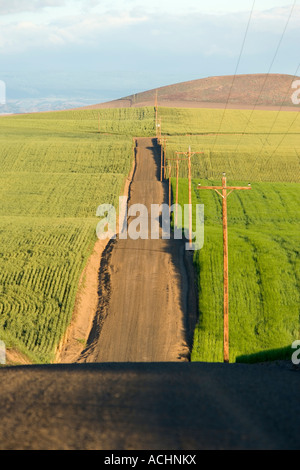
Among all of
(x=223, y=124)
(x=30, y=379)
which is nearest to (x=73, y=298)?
(x=30, y=379)

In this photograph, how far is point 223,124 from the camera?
13225 centimetres

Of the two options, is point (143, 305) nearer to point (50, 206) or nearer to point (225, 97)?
point (50, 206)

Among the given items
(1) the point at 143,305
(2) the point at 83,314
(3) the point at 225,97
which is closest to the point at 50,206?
(2) the point at 83,314

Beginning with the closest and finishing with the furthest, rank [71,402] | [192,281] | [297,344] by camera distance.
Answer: [71,402]
[297,344]
[192,281]

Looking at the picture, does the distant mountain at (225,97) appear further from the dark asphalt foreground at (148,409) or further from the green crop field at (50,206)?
the dark asphalt foreground at (148,409)

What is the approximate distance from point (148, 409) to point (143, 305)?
20.5 meters

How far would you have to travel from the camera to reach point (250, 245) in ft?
153

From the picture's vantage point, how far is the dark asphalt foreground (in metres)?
15.2

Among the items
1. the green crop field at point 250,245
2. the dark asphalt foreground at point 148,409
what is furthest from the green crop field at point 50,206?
the dark asphalt foreground at point 148,409

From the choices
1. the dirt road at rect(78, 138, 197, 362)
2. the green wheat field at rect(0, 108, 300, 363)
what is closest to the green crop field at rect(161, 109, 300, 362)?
the green wheat field at rect(0, 108, 300, 363)

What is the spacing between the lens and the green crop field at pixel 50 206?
35.4 m

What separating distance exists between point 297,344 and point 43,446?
19.5 m

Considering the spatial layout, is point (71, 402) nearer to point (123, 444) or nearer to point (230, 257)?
point (123, 444)

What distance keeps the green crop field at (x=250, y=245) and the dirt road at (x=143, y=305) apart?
1.32m
